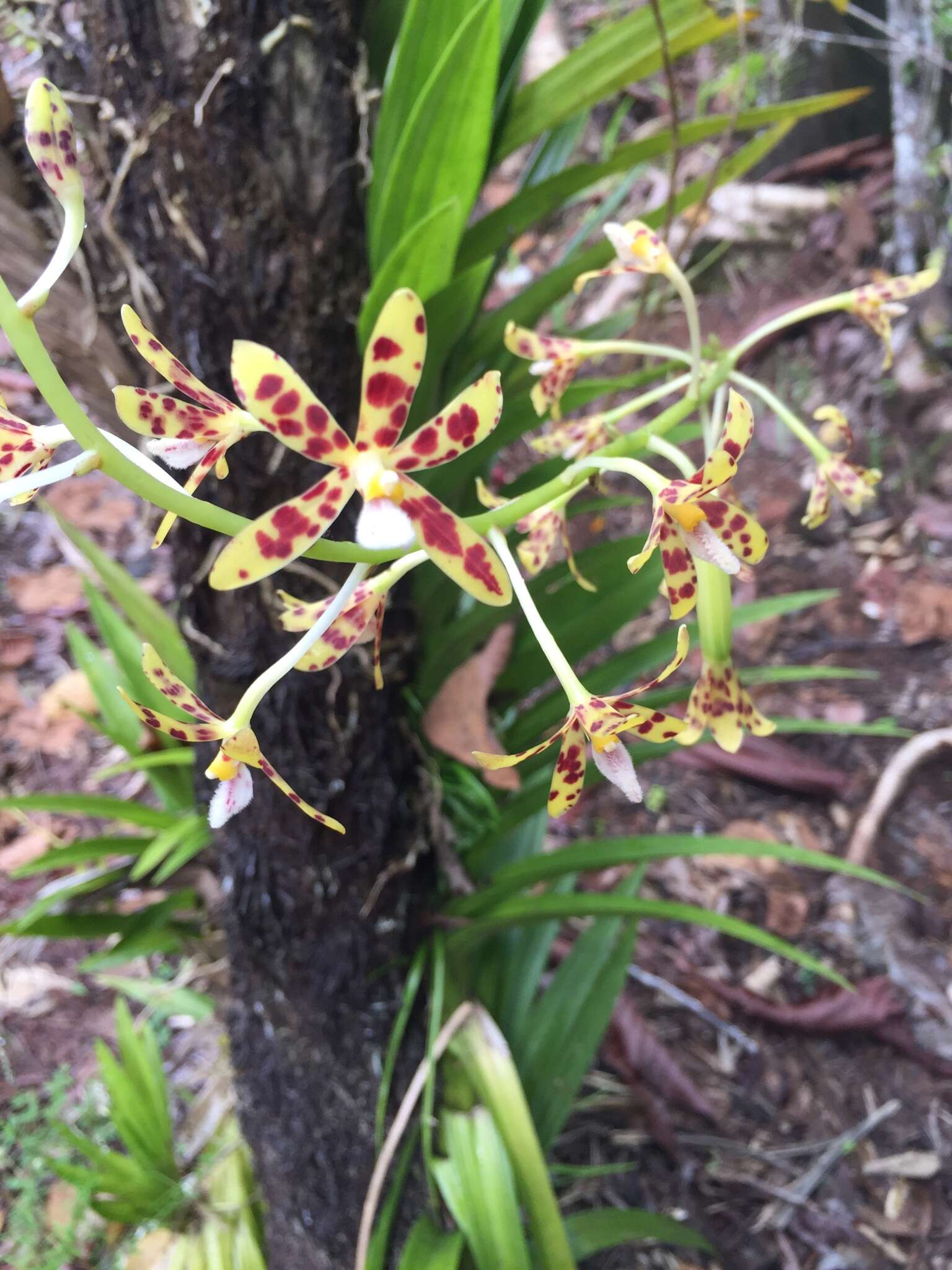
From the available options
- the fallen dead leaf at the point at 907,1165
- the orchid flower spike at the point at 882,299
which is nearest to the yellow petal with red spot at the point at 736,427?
the orchid flower spike at the point at 882,299

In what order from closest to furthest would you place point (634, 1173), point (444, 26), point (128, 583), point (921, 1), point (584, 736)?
point (584, 736)
point (444, 26)
point (128, 583)
point (634, 1173)
point (921, 1)

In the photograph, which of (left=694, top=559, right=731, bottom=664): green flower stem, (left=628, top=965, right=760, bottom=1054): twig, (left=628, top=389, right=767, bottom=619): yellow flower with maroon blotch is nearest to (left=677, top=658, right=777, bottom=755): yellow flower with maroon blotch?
(left=694, top=559, right=731, bottom=664): green flower stem

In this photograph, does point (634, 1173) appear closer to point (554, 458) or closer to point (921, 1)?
point (554, 458)

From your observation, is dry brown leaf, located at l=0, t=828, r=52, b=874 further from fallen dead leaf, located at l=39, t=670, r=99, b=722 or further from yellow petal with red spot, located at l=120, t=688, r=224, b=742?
yellow petal with red spot, located at l=120, t=688, r=224, b=742

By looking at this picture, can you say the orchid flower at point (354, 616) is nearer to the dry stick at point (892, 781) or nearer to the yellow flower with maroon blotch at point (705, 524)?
the yellow flower with maroon blotch at point (705, 524)

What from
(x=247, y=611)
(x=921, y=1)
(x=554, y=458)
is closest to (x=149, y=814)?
(x=247, y=611)

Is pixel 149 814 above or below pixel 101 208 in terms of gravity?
below
